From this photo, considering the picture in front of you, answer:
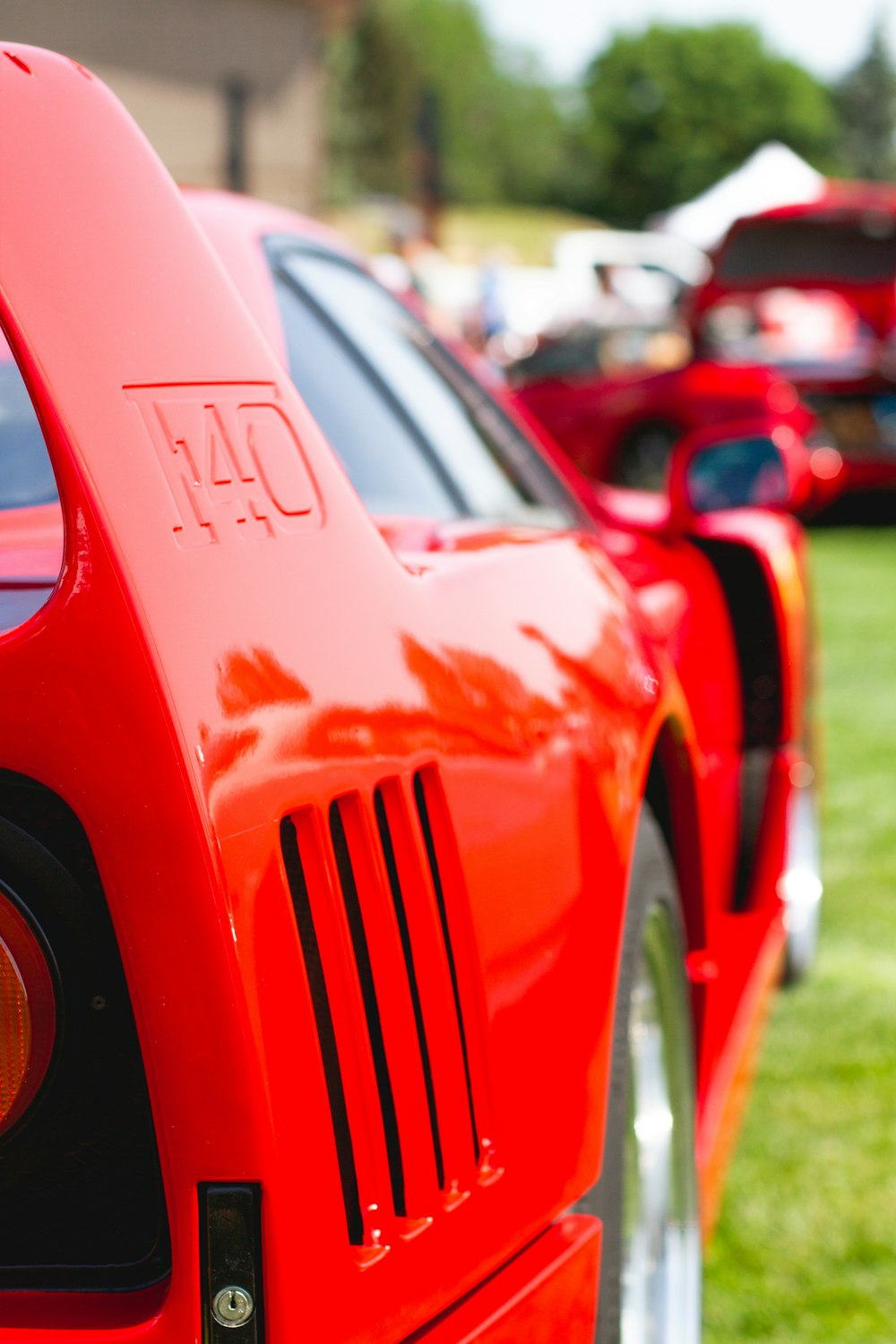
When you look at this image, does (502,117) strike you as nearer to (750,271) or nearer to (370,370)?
(750,271)

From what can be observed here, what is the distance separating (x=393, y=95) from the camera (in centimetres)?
9244

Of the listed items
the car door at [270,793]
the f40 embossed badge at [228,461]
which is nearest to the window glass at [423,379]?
the car door at [270,793]

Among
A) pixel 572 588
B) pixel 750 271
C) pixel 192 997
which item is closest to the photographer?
pixel 192 997

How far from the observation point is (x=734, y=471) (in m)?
3.10

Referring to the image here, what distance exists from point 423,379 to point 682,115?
112m

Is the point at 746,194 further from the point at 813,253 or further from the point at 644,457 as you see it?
the point at 644,457

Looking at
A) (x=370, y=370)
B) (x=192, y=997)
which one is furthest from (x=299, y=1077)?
(x=370, y=370)

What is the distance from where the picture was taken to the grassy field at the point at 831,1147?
2.63 m

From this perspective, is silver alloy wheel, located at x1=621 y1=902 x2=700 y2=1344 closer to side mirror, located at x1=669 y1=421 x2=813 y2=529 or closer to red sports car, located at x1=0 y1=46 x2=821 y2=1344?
red sports car, located at x1=0 y1=46 x2=821 y2=1344

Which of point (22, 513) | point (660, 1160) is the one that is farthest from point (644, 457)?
point (22, 513)

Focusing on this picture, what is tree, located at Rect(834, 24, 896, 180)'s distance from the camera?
11100 cm

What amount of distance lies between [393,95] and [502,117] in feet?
72.0

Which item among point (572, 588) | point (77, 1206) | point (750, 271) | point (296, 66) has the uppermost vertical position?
point (296, 66)

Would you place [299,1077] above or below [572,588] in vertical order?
below
